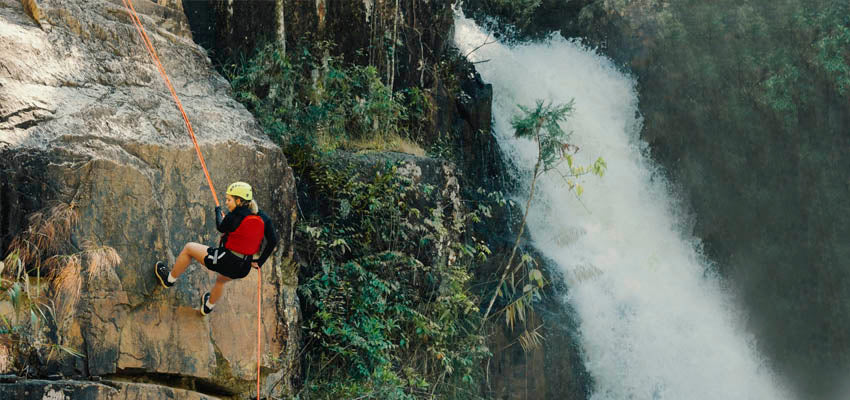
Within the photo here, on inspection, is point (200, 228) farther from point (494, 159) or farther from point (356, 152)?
point (494, 159)

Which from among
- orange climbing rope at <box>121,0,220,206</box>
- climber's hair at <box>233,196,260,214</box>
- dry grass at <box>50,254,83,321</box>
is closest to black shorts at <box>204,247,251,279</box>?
climber's hair at <box>233,196,260,214</box>

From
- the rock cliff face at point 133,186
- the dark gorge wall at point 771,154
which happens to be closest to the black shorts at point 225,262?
the rock cliff face at point 133,186

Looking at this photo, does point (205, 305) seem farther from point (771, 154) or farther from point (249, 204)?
point (771, 154)

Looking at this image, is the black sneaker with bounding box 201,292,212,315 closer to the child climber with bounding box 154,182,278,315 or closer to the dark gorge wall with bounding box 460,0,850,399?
the child climber with bounding box 154,182,278,315

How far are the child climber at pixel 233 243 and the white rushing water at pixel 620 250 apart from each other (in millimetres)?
6794

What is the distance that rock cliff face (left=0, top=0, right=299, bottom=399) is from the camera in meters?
6.42

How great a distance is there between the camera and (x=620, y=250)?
530 inches

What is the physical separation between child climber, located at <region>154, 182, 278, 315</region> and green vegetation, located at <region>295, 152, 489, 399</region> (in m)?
2.24

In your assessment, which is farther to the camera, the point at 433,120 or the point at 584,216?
the point at 584,216

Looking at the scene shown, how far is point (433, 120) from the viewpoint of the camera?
1147 centimetres

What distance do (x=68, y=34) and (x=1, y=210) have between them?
2179 mm

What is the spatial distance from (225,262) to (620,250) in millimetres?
8628

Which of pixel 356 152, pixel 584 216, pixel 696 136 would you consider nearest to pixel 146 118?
pixel 356 152

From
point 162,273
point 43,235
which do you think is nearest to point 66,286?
point 43,235
